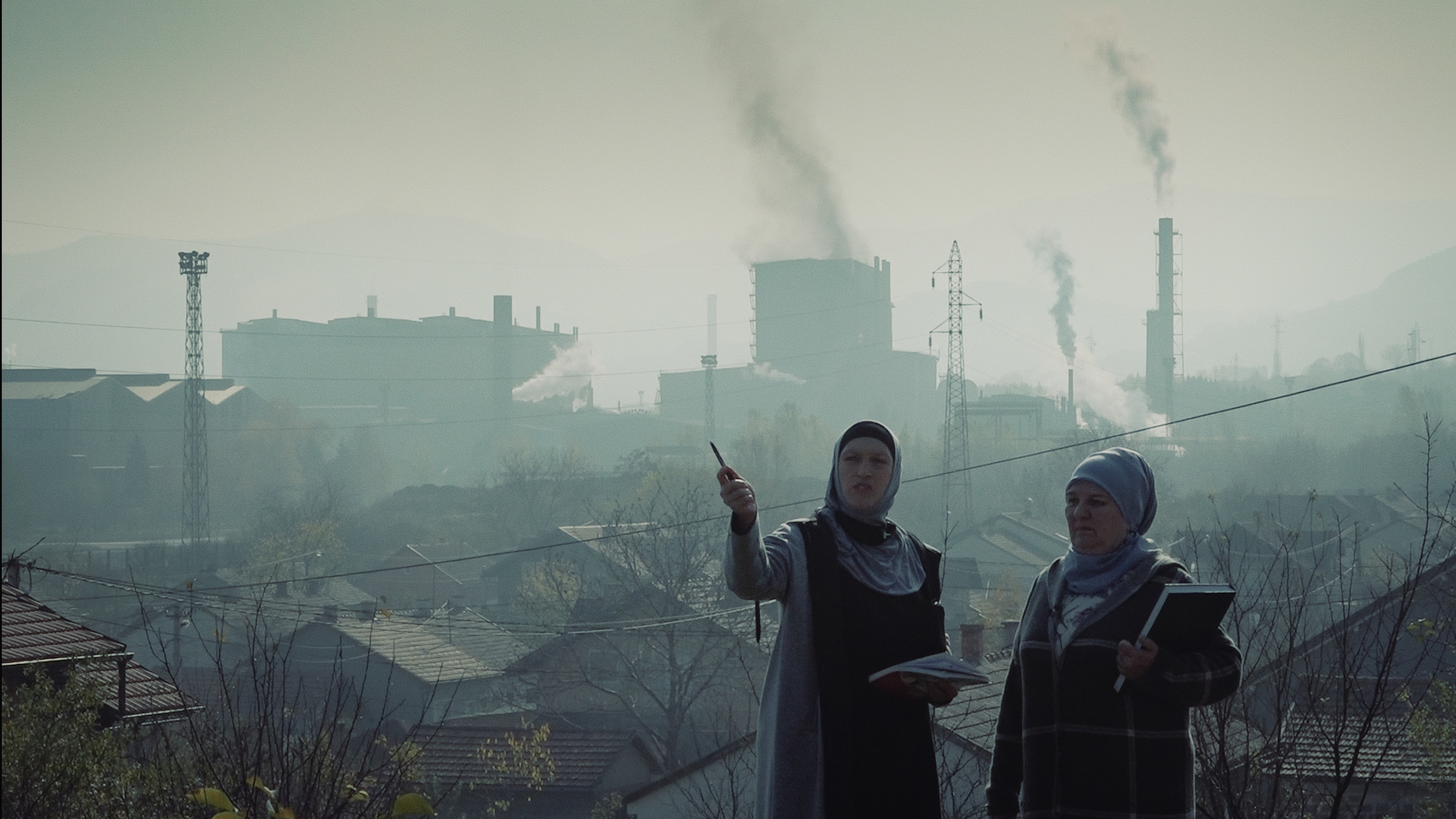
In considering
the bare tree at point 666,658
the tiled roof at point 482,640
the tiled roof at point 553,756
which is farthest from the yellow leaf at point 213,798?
the tiled roof at point 482,640

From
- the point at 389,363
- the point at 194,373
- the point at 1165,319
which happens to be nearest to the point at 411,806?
the point at 194,373

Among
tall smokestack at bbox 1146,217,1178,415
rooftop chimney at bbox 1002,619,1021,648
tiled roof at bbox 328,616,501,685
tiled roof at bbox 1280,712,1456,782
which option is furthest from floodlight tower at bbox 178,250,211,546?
tall smokestack at bbox 1146,217,1178,415

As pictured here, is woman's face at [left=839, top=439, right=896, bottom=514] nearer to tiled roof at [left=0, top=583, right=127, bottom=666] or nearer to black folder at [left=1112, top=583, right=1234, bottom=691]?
black folder at [left=1112, top=583, right=1234, bottom=691]

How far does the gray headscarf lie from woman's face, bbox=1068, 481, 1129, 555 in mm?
369

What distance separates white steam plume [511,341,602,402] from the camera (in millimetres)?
83562

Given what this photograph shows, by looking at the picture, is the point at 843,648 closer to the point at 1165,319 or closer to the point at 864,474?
the point at 864,474

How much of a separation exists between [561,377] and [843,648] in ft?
279

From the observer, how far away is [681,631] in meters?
Answer: 23.0

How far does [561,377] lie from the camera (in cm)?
8662

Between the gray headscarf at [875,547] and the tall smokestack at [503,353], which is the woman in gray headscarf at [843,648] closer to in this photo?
the gray headscarf at [875,547]

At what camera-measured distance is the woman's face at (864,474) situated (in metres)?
2.71

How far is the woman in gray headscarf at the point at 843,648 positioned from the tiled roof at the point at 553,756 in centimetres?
1244

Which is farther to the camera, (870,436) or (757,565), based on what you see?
(870,436)

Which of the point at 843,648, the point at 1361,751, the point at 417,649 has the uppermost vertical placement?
the point at 843,648
